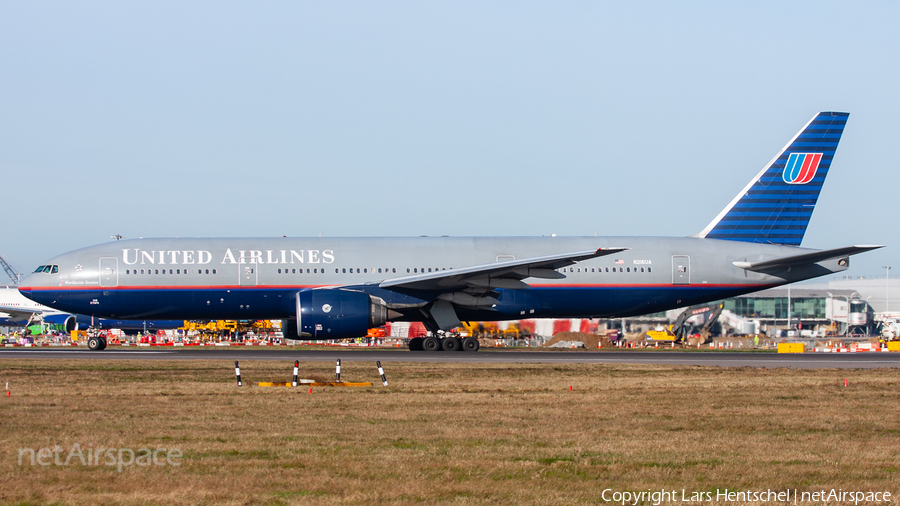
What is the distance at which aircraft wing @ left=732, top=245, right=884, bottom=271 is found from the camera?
98.8 ft

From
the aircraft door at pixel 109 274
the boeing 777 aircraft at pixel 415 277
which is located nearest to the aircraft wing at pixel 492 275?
the boeing 777 aircraft at pixel 415 277

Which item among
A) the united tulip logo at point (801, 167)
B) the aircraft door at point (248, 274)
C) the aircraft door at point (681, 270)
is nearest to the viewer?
the aircraft door at point (248, 274)

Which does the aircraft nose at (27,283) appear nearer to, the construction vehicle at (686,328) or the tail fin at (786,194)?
the tail fin at (786,194)

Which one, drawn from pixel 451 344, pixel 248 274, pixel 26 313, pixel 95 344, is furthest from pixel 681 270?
pixel 26 313

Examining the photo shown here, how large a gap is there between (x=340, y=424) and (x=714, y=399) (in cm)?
702

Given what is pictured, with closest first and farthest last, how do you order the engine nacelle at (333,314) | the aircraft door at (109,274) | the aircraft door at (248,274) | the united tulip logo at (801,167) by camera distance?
the engine nacelle at (333,314) < the aircraft door at (109,274) < the aircraft door at (248,274) < the united tulip logo at (801,167)

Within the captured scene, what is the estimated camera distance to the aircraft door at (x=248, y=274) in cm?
3086

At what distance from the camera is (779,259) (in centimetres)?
3192

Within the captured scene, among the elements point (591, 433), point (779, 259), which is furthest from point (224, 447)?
point (779, 259)

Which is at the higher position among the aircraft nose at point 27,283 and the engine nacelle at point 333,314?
the aircraft nose at point 27,283

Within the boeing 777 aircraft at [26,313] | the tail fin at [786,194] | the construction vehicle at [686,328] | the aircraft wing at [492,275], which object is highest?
the tail fin at [786,194]

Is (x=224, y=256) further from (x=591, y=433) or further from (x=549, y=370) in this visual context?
(x=591, y=433)

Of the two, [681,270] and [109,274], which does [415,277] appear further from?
[109,274]

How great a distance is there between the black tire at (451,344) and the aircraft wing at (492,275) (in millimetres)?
2006
